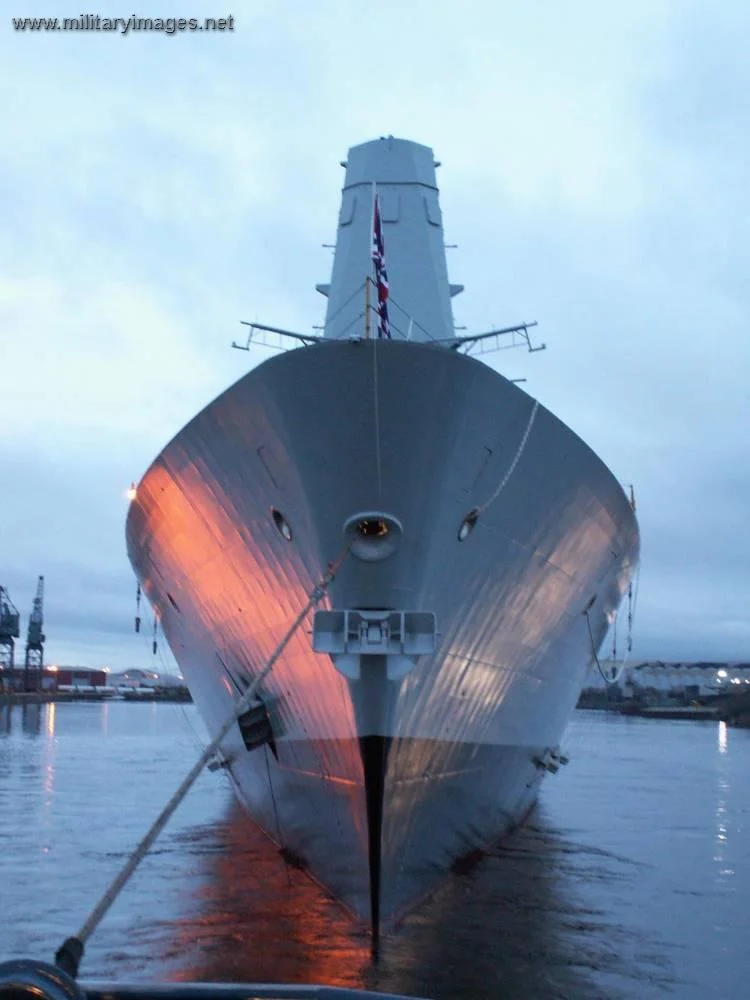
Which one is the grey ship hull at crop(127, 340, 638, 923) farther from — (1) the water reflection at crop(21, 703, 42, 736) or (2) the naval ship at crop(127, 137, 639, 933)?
(1) the water reflection at crop(21, 703, 42, 736)

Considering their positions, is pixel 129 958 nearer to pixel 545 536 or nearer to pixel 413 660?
pixel 413 660

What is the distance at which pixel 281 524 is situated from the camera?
30.2 feet

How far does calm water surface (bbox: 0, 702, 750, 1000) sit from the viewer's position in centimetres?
833

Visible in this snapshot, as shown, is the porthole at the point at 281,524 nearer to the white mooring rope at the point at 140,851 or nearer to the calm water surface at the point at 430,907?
the white mooring rope at the point at 140,851

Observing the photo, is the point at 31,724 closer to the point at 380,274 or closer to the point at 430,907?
the point at 430,907

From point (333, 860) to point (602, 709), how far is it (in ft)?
359

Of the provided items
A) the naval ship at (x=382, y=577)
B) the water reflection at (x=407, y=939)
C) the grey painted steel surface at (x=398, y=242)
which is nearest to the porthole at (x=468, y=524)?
the naval ship at (x=382, y=577)

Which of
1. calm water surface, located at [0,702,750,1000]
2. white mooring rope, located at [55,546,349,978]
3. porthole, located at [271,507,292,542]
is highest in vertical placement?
porthole, located at [271,507,292,542]

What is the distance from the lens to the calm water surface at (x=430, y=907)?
8328mm

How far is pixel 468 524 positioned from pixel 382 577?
3.47 ft

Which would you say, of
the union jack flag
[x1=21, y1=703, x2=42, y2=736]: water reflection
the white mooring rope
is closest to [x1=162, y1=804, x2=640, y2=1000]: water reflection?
the white mooring rope

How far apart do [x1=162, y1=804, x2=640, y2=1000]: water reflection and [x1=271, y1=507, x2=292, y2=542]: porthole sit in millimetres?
3432

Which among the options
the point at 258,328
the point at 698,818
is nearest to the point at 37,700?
the point at 698,818

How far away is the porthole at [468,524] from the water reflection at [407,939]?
3.44 metres
